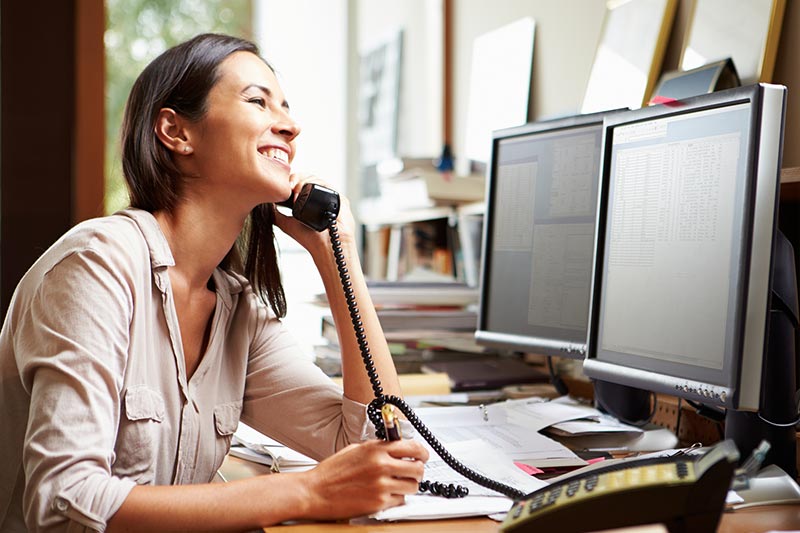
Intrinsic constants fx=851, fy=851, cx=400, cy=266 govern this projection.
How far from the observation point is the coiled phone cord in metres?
1.10

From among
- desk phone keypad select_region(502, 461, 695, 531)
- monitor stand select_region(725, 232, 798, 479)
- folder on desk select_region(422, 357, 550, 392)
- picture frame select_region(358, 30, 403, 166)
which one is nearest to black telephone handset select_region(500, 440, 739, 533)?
desk phone keypad select_region(502, 461, 695, 531)

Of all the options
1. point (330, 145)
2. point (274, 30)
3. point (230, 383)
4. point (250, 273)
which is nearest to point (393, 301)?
point (250, 273)

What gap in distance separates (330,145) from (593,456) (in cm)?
272

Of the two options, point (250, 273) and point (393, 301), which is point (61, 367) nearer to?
point (250, 273)

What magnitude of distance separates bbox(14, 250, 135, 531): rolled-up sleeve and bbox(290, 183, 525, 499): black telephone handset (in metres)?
0.35

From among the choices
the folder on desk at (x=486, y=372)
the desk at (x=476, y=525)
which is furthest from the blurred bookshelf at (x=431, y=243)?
the desk at (x=476, y=525)

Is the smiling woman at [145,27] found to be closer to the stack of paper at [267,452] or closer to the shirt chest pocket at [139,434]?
the stack of paper at [267,452]

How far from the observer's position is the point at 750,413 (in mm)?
1195

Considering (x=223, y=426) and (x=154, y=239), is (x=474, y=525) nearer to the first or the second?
(x=223, y=426)

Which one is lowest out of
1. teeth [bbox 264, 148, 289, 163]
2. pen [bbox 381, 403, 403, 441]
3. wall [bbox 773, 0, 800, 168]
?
pen [bbox 381, 403, 403, 441]

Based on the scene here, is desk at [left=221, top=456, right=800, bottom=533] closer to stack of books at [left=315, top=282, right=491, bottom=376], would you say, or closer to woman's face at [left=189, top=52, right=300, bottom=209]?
woman's face at [left=189, top=52, right=300, bottom=209]

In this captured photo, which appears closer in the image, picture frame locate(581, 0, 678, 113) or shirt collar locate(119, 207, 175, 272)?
shirt collar locate(119, 207, 175, 272)

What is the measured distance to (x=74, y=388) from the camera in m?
1.02

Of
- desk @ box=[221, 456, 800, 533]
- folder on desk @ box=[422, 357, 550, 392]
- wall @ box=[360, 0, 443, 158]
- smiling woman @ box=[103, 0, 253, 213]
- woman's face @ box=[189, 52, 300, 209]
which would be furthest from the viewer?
smiling woman @ box=[103, 0, 253, 213]
